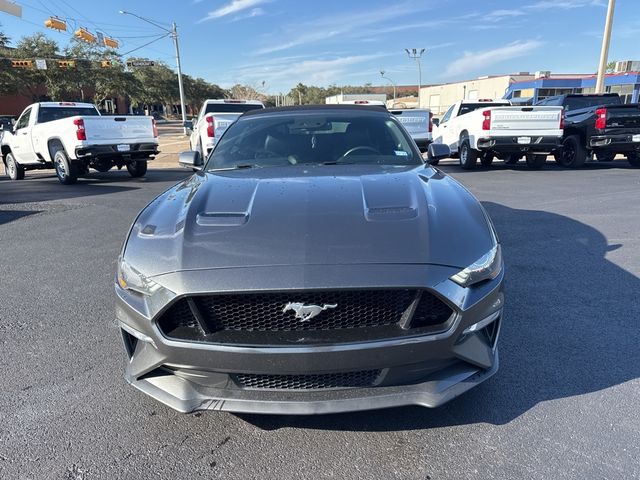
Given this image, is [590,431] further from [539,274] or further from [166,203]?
[166,203]

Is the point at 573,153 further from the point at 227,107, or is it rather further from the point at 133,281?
the point at 133,281

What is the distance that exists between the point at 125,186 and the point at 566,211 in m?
9.62

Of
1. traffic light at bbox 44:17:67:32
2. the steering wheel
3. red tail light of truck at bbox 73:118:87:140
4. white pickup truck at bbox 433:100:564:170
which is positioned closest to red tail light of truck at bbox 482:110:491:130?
white pickup truck at bbox 433:100:564:170

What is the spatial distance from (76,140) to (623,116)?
13.4 m

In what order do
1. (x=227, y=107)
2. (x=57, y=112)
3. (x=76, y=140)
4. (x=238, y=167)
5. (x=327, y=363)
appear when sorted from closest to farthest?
(x=327, y=363) → (x=238, y=167) → (x=76, y=140) → (x=57, y=112) → (x=227, y=107)

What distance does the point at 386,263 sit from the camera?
1.93 meters

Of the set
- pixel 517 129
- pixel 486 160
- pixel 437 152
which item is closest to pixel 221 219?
pixel 437 152

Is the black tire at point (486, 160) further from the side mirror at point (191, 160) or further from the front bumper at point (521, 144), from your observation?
the side mirror at point (191, 160)

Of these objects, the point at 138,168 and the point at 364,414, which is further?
the point at 138,168

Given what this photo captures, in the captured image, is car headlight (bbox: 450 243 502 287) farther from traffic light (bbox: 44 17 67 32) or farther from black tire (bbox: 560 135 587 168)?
traffic light (bbox: 44 17 67 32)

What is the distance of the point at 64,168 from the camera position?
35.6 feet

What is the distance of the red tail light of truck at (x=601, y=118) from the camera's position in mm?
11328

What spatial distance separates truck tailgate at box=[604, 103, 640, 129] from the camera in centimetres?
1127

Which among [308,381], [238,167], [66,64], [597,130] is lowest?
[308,381]
